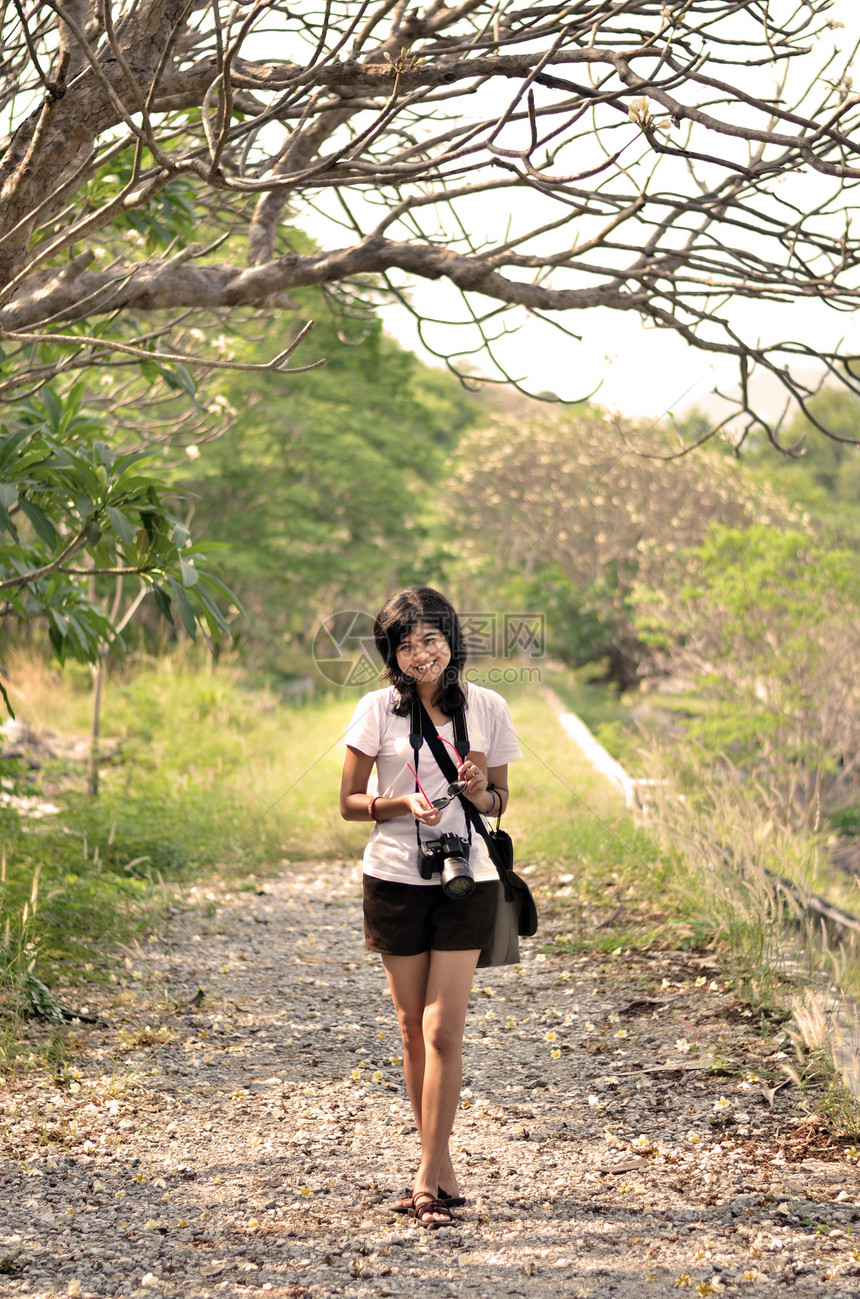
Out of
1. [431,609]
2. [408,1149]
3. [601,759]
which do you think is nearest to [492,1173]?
[408,1149]

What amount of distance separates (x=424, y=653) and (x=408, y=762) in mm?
298

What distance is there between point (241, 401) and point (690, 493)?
763cm

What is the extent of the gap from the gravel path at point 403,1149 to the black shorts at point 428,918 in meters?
0.76

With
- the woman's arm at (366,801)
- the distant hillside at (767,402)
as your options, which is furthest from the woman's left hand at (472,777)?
the distant hillside at (767,402)

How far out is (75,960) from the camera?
15.6ft

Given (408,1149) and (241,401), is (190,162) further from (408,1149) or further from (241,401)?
(241,401)

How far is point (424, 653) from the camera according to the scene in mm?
2902

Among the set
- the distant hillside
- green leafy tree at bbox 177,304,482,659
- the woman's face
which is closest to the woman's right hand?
the woman's face

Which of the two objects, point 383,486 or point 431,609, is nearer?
point 431,609

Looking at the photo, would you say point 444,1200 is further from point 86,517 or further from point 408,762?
point 86,517

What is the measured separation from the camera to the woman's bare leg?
2770 millimetres

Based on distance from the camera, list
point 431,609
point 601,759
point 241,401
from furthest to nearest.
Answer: point 241,401 < point 601,759 < point 431,609

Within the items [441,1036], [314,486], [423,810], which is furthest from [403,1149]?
[314,486]

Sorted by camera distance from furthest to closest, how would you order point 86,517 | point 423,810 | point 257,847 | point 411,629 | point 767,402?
point 767,402
point 257,847
point 86,517
point 411,629
point 423,810
